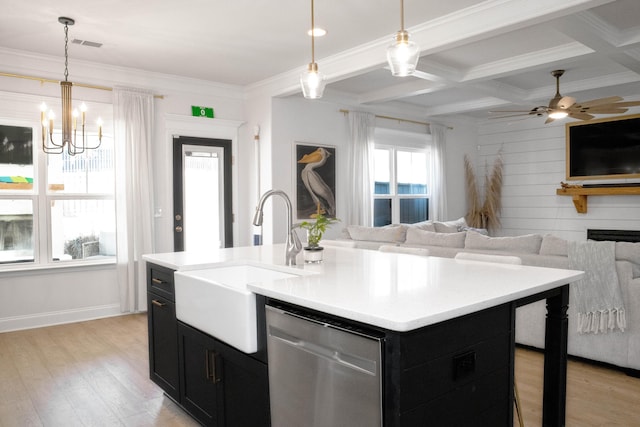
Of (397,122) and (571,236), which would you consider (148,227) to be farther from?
(571,236)

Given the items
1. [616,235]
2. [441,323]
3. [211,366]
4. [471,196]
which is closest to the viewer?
[441,323]

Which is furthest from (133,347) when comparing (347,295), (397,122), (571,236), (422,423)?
(571,236)

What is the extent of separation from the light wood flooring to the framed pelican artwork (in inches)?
105

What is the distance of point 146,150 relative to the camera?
529cm

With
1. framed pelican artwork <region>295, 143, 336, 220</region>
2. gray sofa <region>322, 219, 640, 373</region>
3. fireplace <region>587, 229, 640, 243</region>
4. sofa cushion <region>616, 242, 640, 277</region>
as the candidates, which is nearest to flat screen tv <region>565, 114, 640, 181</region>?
fireplace <region>587, 229, 640, 243</region>

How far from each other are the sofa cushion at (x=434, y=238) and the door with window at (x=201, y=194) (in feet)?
8.08

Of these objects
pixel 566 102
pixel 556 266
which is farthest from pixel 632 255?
pixel 566 102

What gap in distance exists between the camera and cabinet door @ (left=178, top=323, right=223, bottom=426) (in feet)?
7.43

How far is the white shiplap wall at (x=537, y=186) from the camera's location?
702 centimetres

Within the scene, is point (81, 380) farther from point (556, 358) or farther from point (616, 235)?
point (616, 235)

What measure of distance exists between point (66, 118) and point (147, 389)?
7.30 feet

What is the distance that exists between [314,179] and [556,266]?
3.39 metres

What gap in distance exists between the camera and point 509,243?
153 inches

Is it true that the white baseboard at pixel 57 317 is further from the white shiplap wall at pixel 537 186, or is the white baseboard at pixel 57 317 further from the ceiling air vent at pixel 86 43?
the white shiplap wall at pixel 537 186
